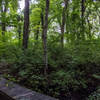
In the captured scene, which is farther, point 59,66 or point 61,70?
point 59,66

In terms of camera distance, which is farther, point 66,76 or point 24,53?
point 24,53

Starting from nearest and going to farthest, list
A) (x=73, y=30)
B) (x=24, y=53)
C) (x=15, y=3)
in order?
(x=24, y=53) < (x=15, y=3) < (x=73, y=30)

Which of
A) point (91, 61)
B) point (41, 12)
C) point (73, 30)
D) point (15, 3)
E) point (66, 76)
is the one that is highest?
point (41, 12)

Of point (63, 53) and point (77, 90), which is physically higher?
point (63, 53)

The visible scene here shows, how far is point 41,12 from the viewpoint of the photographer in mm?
11828

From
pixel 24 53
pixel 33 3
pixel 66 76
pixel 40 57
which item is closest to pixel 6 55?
pixel 24 53

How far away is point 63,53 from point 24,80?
1.98 metres

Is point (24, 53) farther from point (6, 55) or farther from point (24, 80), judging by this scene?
point (24, 80)

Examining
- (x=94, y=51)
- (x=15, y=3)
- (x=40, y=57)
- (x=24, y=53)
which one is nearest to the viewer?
(x=94, y=51)

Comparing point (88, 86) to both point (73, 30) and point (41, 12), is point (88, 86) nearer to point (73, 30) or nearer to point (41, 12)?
point (73, 30)

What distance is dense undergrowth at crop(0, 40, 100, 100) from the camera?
3.45m

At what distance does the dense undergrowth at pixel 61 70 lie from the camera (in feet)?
11.3

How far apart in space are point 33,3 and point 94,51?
386 inches

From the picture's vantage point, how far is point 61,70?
3949mm
